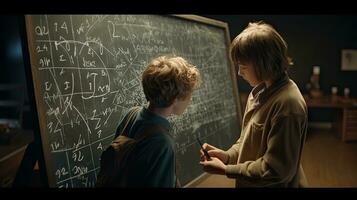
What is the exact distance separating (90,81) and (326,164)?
115 inches

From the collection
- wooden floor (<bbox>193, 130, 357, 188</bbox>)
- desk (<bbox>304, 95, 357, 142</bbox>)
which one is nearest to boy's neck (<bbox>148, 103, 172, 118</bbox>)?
wooden floor (<bbox>193, 130, 357, 188</bbox>)

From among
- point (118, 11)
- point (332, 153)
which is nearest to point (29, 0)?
point (118, 11)

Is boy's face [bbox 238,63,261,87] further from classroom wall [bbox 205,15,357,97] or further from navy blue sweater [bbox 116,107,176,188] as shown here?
classroom wall [bbox 205,15,357,97]

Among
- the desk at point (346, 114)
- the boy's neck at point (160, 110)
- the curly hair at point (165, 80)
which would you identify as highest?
the curly hair at point (165, 80)

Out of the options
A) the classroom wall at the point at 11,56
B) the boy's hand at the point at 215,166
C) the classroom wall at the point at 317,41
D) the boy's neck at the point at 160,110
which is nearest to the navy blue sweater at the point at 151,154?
the boy's neck at the point at 160,110

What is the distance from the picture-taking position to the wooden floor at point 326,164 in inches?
122

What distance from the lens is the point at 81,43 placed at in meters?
1.79

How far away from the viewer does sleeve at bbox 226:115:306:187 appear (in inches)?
51.9

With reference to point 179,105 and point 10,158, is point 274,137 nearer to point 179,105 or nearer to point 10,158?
point 179,105

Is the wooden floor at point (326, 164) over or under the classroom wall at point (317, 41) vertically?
under

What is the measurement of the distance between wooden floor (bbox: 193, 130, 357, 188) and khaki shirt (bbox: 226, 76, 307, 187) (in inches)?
46.0

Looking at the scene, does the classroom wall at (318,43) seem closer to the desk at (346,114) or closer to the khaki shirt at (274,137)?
the desk at (346,114)

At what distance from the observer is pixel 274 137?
133cm

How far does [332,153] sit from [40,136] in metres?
3.57
